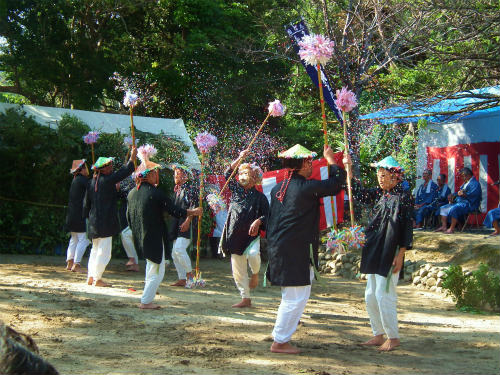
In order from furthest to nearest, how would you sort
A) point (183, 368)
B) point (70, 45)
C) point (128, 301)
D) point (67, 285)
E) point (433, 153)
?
point (70, 45), point (433, 153), point (67, 285), point (128, 301), point (183, 368)

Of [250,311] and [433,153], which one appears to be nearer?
[250,311]

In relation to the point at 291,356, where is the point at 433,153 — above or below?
above

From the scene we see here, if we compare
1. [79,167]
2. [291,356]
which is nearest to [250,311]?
[291,356]

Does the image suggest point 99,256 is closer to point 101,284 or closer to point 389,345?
point 101,284

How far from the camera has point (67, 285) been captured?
8.77 meters

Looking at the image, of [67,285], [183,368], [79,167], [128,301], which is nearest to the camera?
[183,368]

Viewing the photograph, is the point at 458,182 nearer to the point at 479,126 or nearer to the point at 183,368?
the point at 479,126

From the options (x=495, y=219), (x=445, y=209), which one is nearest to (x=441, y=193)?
(x=445, y=209)

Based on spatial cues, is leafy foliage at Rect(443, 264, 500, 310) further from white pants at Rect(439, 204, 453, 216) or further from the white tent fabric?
the white tent fabric

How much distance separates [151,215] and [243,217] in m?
1.19

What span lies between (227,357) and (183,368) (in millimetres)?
532

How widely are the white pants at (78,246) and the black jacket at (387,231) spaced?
5912 millimetres

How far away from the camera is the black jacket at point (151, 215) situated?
722 centimetres

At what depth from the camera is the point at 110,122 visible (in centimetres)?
1392
